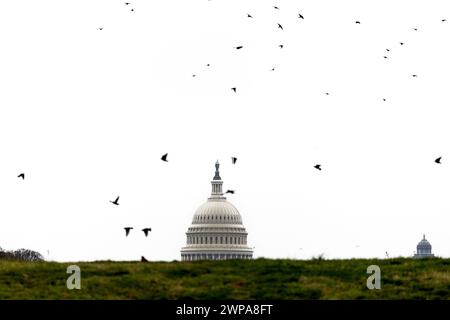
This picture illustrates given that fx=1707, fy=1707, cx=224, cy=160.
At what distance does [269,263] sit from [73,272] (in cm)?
447

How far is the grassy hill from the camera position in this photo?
3334 cm

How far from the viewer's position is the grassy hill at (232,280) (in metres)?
33.3

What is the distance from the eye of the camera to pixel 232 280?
3469 cm
